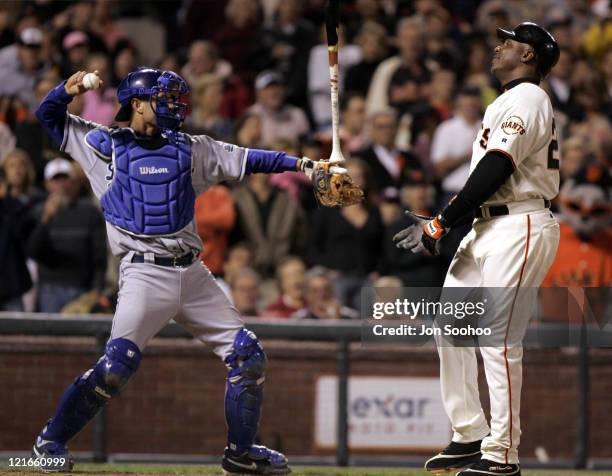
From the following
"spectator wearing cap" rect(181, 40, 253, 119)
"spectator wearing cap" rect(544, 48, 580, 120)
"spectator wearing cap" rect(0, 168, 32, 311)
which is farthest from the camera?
"spectator wearing cap" rect(544, 48, 580, 120)

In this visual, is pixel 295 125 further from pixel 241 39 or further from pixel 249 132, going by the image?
pixel 241 39

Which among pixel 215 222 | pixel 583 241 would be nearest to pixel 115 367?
pixel 215 222

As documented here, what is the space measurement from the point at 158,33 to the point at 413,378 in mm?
5598

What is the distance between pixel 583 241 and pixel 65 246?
4.07 metres

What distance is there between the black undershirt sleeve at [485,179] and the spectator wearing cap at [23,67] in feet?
20.8

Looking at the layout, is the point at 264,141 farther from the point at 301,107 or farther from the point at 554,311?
the point at 554,311

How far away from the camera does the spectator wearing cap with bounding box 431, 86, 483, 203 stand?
35.6ft

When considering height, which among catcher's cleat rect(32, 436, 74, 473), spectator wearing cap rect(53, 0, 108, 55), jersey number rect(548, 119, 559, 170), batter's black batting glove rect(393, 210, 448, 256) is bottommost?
catcher's cleat rect(32, 436, 74, 473)

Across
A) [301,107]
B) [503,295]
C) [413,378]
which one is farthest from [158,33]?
[503,295]

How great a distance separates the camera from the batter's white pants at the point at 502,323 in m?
5.70

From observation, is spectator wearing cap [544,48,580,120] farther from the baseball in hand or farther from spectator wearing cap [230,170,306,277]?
the baseball in hand

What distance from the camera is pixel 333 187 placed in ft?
19.7

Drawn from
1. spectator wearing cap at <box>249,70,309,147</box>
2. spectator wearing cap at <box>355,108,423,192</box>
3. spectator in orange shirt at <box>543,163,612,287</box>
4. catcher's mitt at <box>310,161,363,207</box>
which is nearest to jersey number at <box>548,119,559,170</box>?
catcher's mitt at <box>310,161,363,207</box>

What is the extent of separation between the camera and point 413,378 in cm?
896
